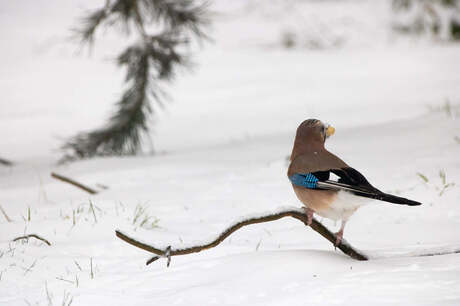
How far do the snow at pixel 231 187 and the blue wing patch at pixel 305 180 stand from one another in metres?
0.11

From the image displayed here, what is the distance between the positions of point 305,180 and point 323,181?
10cm

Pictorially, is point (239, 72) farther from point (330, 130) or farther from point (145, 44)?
point (330, 130)

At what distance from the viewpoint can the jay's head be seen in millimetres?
2355

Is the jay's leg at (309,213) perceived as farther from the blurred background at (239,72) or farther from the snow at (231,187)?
the blurred background at (239,72)

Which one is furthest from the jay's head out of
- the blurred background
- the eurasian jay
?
the blurred background

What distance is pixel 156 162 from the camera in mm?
5074

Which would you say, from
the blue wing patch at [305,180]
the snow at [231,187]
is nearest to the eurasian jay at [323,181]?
the blue wing patch at [305,180]

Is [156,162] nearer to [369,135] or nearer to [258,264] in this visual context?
[369,135]

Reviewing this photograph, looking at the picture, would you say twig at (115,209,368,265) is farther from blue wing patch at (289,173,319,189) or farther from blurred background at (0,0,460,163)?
blurred background at (0,0,460,163)

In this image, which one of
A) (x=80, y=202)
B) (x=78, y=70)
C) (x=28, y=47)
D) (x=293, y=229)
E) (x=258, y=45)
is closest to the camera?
(x=293, y=229)

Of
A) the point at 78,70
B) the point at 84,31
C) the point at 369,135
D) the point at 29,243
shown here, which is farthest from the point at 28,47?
the point at 29,243

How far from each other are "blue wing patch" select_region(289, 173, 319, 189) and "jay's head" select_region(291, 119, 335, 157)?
5.0 inches

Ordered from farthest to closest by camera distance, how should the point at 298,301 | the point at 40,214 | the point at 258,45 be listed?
the point at 258,45, the point at 40,214, the point at 298,301

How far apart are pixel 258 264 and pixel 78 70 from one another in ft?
33.9
